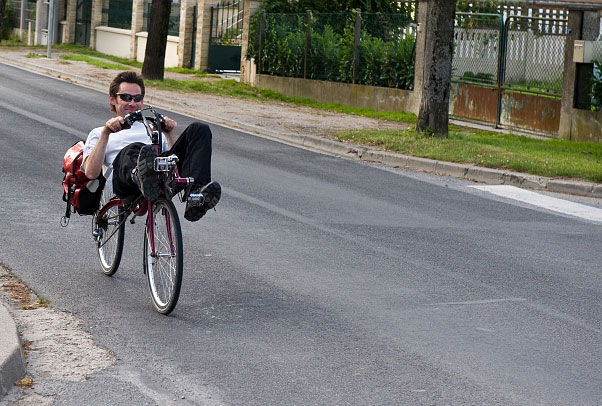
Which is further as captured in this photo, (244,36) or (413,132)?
(244,36)

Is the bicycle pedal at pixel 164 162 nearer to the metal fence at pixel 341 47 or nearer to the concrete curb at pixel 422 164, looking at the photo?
the concrete curb at pixel 422 164

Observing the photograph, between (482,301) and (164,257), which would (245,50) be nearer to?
(482,301)

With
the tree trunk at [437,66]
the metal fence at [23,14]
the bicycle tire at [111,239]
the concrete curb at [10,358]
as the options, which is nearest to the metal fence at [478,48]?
the tree trunk at [437,66]

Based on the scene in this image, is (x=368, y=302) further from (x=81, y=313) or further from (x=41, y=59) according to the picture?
(x=41, y=59)

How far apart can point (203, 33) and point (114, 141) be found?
2740 cm

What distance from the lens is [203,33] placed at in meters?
34.0

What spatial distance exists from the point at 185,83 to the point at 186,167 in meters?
20.8

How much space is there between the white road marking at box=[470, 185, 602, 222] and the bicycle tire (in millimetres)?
5817

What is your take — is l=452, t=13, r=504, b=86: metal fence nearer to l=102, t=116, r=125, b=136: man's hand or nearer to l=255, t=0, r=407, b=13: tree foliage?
l=255, t=0, r=407, b=13: tree foliage

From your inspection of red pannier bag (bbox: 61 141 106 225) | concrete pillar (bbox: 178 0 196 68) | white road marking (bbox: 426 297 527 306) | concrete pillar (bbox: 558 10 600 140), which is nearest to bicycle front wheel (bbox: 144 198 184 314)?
red pannier bag (bbox: 61 141 106 225)

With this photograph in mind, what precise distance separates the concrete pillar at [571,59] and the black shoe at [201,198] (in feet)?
42.4

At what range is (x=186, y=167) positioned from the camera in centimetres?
668

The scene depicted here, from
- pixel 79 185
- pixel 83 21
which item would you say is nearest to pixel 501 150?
pixel 79 185

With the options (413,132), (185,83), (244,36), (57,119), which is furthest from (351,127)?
(244,36)
